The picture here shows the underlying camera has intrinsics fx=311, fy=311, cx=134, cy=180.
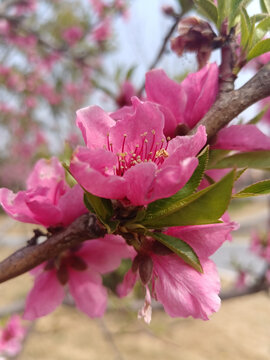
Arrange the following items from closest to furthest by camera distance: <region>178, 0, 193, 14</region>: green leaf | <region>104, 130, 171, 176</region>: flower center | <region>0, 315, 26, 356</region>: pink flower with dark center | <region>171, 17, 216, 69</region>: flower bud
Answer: <region>104, 130, 171, 176</region>: flower center
<region>171, 17, 216, 69</region>: flower bud
<region>178, 0, 193, 14</region>: green leaf
<region>0, 315, 26, 356</region>: pink flower with dark center

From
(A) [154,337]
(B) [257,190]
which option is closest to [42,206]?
(B) [257,190]

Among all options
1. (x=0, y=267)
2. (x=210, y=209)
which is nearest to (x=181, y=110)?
(x=210, y=209)

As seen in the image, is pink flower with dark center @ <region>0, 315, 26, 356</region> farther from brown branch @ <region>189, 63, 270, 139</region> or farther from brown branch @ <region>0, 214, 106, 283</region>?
brown branch @ <region>189, 63, 270, 139</region>

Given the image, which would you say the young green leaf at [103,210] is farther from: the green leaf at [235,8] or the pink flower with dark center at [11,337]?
the pink flower with dark center at [11,337]

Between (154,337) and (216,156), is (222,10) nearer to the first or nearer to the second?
(216,156)

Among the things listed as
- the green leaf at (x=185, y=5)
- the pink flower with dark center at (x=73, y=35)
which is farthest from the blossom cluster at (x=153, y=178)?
the pink flower with dark center at (x=73, y=35)

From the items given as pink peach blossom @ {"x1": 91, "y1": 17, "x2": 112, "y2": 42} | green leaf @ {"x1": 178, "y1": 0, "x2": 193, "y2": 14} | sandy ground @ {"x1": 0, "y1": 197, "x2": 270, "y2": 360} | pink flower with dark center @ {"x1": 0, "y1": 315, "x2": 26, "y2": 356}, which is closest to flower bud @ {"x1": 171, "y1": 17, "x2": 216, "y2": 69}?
green leaf @ {"x1": 178, "y1": 0, "x2": 193, "y2": 14}
